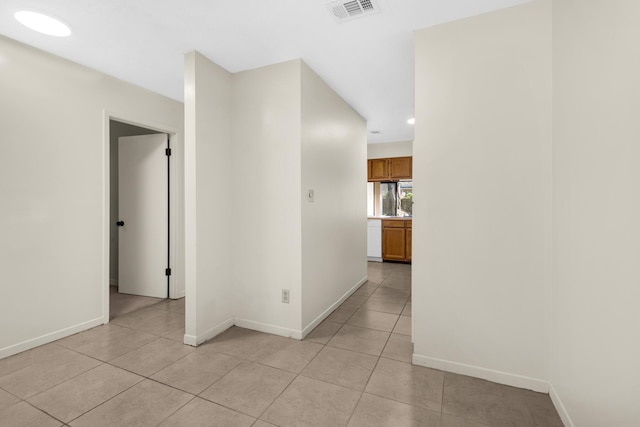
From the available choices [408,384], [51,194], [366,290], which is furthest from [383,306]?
[51,194]

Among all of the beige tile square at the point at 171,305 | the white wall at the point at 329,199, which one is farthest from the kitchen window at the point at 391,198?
the beige tile square at the point at 171,305

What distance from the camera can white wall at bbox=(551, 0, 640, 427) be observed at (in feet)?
3.62

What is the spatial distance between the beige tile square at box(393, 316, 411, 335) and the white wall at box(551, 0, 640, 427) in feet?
4.04

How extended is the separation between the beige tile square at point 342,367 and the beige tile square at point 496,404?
1.78ft

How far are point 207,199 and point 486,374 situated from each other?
2.58 m

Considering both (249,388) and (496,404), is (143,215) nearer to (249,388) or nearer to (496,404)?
(249,388)

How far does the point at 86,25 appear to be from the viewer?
224 cm

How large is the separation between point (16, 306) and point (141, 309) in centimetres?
117

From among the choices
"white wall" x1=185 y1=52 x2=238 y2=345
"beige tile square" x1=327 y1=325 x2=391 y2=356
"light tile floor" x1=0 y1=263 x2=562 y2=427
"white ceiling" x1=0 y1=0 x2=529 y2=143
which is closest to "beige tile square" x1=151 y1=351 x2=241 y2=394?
"light tile floor" x1=0 y1=263 x2=562 y2=427

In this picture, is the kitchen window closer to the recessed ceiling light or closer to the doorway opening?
the doorway opening

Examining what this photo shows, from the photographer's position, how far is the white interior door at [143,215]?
3.86m

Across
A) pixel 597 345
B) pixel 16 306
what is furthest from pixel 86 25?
pixel 597 345

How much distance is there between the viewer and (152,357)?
2.39 metres

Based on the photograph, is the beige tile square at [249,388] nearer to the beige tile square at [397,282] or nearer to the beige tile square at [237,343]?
the beige tile square at [237,343]
